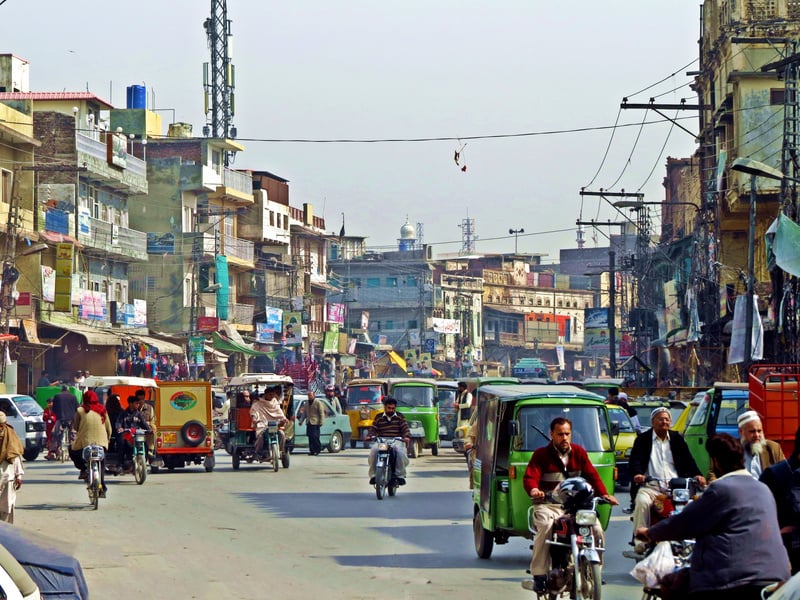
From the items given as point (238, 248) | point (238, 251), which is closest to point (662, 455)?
point (238, 251)

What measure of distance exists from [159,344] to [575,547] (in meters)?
57.2

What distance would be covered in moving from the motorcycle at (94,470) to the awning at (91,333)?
36800 millimetres

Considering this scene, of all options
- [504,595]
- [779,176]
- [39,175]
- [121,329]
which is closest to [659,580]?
[504,595]

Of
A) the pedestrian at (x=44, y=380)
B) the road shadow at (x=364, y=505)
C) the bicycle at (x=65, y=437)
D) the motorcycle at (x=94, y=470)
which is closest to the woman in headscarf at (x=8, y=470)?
the motorcycle at (x=94, y=470)

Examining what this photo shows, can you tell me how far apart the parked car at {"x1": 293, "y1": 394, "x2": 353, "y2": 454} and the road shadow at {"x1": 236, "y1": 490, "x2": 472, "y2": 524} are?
47.1 ft

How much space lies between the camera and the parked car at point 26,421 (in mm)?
35969

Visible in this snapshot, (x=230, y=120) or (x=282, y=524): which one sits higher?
(x=230, y=120)

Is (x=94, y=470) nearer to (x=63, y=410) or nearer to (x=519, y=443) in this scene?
(x=519, y=443)

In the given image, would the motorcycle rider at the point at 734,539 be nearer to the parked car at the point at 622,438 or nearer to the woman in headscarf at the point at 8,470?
the woman in headscarf at the point at 8,470

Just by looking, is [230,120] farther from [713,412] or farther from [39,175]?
[713,412]

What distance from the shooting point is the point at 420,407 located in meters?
39.3

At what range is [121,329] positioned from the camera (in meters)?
68.8

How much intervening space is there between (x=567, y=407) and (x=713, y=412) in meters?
7.47

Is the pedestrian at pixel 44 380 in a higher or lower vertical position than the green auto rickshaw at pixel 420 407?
higher
